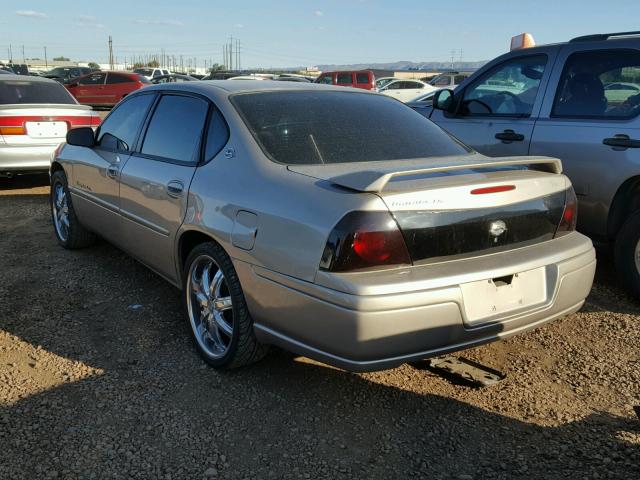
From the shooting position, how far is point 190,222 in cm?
328

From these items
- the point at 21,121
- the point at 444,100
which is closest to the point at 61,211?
the point at 21,121

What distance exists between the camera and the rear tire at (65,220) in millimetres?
5312

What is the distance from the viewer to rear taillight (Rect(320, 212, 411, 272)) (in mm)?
2461

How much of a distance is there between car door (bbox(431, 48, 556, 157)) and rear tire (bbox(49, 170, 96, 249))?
3347 mm

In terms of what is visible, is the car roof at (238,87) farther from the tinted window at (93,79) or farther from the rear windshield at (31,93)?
the tinted window at (93,79)

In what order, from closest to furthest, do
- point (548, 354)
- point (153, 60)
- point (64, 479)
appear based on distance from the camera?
point (64, 479), point (548, 354), point (153, 60)

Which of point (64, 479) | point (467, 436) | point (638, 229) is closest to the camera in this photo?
point (64, 479)

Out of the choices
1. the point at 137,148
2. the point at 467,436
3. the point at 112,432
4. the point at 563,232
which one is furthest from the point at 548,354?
the point at 137,148

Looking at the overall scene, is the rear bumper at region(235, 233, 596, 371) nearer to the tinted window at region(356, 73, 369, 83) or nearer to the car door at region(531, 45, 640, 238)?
the car door at region(531, 45, 640, 238)

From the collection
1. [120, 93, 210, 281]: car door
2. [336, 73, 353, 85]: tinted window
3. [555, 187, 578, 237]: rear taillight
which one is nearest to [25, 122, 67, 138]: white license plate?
[120, 93, 210, 281]: car door

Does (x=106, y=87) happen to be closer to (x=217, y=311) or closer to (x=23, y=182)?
(x=23, y=182)

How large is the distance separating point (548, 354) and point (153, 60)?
12363cm

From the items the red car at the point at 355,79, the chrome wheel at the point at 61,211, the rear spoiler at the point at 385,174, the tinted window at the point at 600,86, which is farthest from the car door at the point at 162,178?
the red car at the point at 355,79

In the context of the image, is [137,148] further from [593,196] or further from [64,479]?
[593,196]
